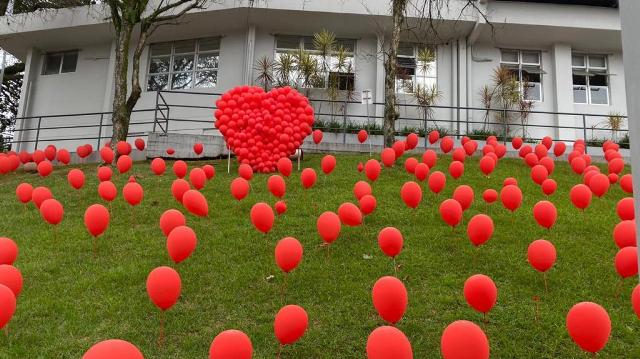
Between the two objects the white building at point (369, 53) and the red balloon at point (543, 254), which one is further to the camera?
the white building at point (369, 53)

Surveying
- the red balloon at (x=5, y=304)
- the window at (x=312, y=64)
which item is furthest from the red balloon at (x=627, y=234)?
the window at (x=312, y=64)

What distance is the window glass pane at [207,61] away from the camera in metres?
15.8

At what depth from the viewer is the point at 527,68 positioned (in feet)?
51.8

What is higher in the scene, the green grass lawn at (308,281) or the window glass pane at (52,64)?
the window glass pane at (52,64)

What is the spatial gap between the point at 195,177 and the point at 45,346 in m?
3.41

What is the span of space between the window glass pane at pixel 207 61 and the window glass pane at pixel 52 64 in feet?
18.6

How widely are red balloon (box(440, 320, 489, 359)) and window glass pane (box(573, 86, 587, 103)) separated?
51.9ft

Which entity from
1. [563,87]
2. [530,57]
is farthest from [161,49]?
[563,87]

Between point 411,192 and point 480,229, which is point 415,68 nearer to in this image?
point 411,192

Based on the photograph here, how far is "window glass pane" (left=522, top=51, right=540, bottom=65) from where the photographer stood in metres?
16.0

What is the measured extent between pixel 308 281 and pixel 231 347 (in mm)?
1872

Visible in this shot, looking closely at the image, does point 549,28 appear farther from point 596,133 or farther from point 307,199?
point 307,199

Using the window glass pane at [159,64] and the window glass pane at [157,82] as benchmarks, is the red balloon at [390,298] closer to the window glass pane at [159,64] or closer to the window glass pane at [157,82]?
the window glass pane at [157,82]

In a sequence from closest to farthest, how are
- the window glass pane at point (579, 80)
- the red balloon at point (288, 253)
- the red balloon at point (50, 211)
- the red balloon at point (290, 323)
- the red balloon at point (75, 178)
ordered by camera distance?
the red balloon at point (290, 323) → the red balloon at point (288, 253) → the red balloon at point (50, 211) → the red balloon at point (75, 178) → the window glass pane at point (579, 80)
